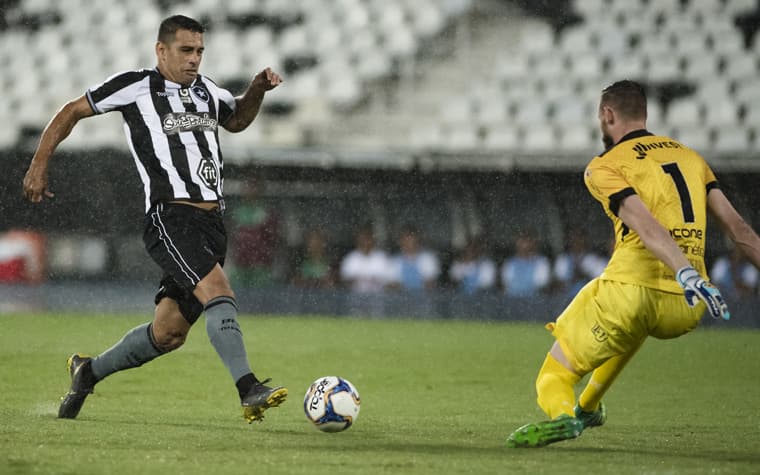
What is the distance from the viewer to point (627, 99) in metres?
5.41

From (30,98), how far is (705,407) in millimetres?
14173

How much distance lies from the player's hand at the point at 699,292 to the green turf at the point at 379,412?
641 mm

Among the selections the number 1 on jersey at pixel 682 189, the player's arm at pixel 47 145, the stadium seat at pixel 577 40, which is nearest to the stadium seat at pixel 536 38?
the stadium seat at pixel 577 40

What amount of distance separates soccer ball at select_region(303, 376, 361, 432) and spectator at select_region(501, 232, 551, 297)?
951 cm

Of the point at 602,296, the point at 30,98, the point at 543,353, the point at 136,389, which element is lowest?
the point at 543,353

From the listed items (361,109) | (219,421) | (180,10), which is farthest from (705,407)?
(180,10)

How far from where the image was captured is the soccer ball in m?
5.85

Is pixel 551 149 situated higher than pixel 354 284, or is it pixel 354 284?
pixel 551 149

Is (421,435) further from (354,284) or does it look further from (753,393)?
(354,284)

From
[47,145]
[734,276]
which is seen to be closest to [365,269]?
[734,276]

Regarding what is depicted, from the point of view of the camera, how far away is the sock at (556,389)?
17.5 ft

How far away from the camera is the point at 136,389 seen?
787cm

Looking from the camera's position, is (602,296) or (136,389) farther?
(136,389)

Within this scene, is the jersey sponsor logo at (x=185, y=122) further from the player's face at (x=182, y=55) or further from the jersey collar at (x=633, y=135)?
the jersey collar at (x=633, y=135)
